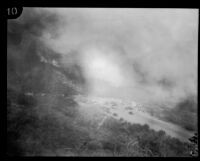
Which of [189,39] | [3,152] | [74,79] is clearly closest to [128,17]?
[189,39]

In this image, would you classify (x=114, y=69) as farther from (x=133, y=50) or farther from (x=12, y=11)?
(x=12, y=11)

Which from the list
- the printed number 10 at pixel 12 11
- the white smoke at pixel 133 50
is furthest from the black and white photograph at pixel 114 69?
the printed number 10 at pixel 12 11

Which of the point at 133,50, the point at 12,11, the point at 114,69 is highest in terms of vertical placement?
the point at 12,11

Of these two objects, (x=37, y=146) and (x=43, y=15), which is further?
(x=43, y=15)

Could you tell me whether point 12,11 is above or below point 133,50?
above

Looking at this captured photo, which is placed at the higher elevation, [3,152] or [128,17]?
[128,17]

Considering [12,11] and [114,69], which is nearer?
[12,11]

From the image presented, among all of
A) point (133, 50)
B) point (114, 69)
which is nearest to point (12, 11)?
point (114, 69)

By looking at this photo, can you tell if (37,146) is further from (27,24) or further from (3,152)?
(27,24)

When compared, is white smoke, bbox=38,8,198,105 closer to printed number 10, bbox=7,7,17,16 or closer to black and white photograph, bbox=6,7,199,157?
black and white photograph, bbox=6,7,199,157
